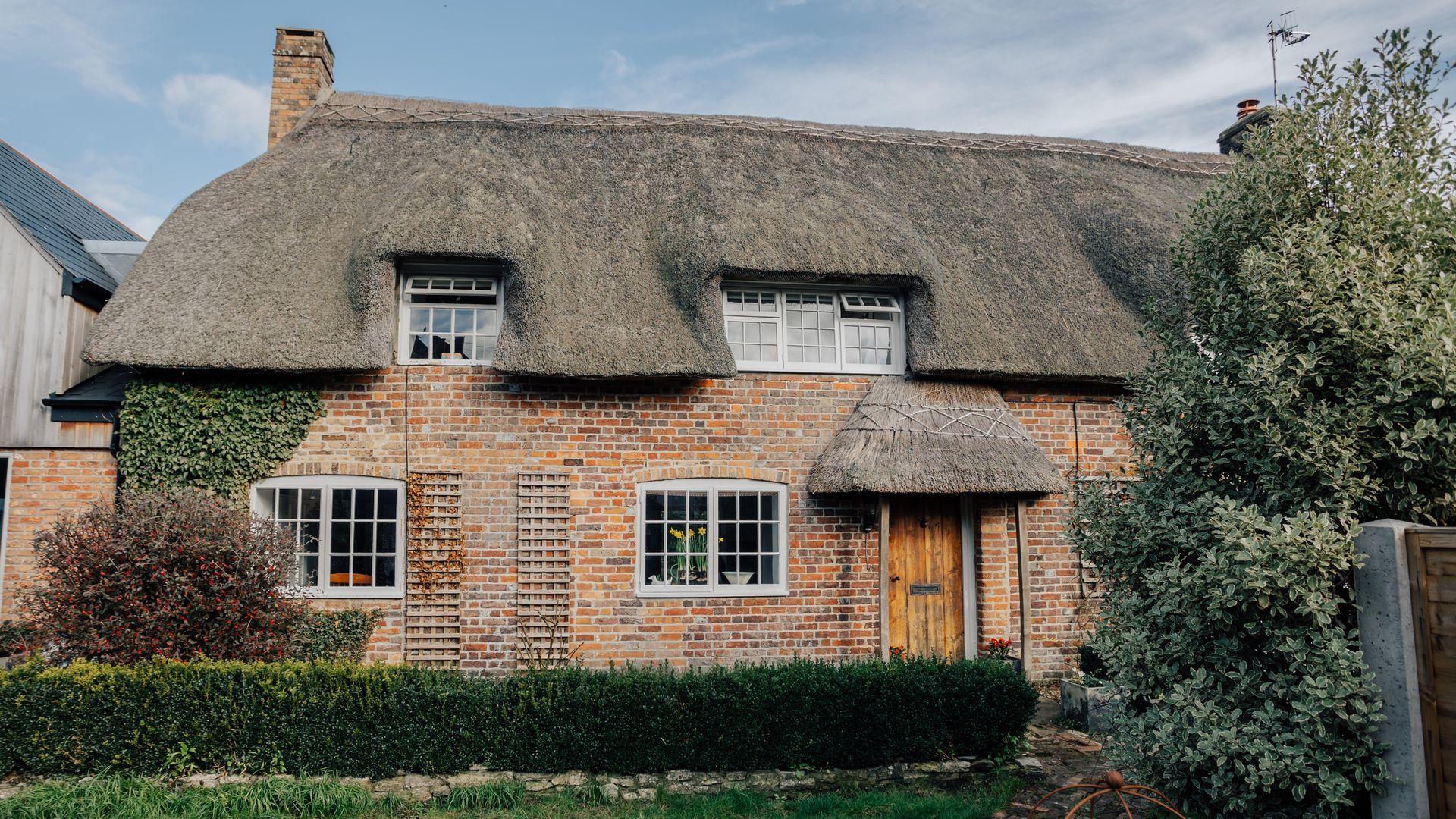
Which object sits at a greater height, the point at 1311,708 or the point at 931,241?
the point at 931,241

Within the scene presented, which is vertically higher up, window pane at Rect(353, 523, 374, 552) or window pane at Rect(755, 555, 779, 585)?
window pane at Rect(353, 523, 374, 552)

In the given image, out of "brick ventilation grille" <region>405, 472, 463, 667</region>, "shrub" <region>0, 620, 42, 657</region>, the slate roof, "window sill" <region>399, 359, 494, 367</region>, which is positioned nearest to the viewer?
"shrub" <region>0, 620, 42, 657</region>

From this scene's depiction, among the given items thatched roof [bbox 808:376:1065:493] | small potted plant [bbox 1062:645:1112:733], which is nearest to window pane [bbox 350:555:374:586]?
thatched roof [bbox 808:376:1065:493]

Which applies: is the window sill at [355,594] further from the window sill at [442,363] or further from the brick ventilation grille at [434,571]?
the window sill at [442,363]

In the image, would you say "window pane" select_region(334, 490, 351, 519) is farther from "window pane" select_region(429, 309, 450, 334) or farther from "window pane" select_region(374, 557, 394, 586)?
"window pane" select_region(429, 309, 450, 334)

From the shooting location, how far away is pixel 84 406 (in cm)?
980

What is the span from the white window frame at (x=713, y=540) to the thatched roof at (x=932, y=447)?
544 millimetres

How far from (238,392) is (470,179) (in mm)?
3474

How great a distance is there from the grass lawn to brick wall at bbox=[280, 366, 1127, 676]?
3145mm

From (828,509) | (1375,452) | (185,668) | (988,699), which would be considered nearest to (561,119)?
(828,509)

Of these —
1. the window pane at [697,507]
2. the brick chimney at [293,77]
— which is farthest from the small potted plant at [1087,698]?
the brick chimney at [293,77]

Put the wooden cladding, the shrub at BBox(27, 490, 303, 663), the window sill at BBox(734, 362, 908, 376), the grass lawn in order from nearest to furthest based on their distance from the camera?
the wooden cladding
the grass lawn
the shrub at BBox(27, 490, 303, 663)
the window sill at BBox(734, 362, 908, 376)

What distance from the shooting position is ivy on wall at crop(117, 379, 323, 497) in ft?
29.9

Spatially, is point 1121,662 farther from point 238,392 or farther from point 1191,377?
point 238,392
